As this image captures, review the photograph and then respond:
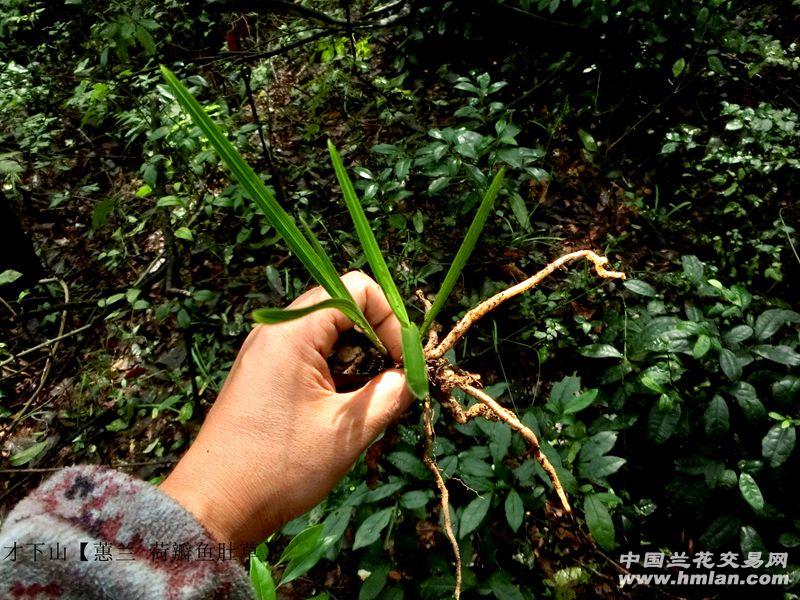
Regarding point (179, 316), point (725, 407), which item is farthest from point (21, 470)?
point (725, 407)

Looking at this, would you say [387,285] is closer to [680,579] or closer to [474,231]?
[474,231]

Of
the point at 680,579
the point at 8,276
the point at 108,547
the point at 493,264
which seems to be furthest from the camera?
the point at 8,276

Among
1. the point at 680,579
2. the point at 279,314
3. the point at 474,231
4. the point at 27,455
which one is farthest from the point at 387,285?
the point at 27,455

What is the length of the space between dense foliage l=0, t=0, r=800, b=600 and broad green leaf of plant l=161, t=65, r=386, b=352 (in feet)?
1.92

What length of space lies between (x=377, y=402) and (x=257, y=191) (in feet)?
1.64

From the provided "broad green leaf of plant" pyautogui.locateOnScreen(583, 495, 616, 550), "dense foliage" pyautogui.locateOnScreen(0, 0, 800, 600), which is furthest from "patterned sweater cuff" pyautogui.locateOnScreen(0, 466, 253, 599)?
"broad green leaf of plant" pyautogui.locateOnScreen(583, 495, 616, 550)

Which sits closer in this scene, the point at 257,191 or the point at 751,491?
the point at 257,191

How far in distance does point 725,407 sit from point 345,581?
1.24 m

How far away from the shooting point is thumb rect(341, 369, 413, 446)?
102 centimetres

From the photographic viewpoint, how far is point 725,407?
127 centimetres

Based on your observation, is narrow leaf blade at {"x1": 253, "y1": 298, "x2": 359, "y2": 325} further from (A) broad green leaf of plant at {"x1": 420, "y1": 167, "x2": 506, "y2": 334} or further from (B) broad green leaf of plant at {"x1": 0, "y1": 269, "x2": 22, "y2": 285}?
(B) broad green leaf of plant at {"x1": 0, "y1": 269, "x2": 22, "y2": 285}

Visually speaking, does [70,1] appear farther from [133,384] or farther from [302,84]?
[133,384]

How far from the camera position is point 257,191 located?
854mm

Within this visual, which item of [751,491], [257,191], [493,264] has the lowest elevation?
[751,491]
